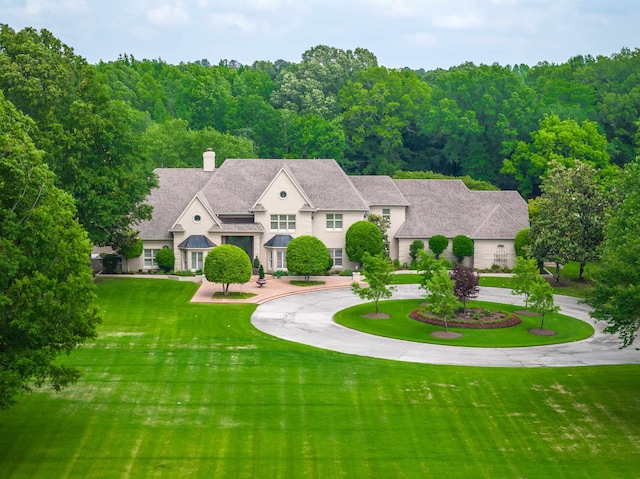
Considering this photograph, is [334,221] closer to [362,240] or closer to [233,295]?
[362,240]

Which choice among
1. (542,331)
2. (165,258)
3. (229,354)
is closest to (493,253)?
(542,331)

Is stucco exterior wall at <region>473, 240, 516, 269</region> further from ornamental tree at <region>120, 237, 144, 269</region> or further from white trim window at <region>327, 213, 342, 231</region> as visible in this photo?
ornamental tree at <region>120, 237, 144, 269</region>

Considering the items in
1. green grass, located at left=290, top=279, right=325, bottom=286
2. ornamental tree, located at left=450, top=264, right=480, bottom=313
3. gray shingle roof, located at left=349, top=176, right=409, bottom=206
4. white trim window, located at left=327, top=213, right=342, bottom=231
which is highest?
gray shingle roof, located at left=349, top=176, right=409, bottom=206

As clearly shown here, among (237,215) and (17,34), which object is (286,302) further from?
(17,34)

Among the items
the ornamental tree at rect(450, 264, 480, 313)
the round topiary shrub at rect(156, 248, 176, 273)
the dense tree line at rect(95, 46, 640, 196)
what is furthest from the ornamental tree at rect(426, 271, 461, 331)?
the dense tree line at rect(95, 46, 640, 196)

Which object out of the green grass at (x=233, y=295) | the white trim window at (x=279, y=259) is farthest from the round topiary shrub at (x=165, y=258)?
the green grass at (x=233, y=295)

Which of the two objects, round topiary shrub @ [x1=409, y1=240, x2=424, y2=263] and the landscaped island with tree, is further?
round topiary shrub @ [x1=409, y1=240, x2=424, y2=263]

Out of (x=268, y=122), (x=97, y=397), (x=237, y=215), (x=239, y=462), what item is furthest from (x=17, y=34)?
(x=268, y=122)
